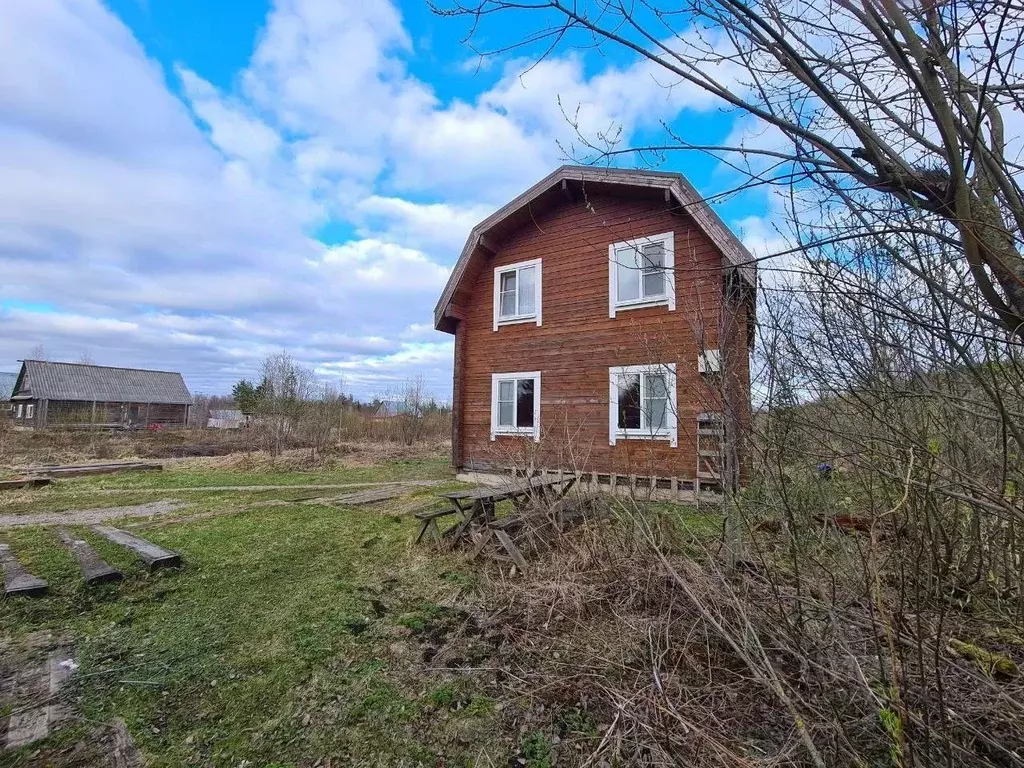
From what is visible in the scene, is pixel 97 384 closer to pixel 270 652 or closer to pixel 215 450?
pixel 215 450

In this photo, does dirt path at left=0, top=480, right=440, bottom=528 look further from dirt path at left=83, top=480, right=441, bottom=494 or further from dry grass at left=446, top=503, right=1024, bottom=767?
dry grass at left=446, top=503, right=1024, bottom=767

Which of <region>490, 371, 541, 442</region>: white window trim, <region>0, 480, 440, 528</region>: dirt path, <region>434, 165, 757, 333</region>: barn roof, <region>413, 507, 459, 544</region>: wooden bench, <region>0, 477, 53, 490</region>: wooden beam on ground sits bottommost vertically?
<region>0, 480, 440, 528</region>: dirt path

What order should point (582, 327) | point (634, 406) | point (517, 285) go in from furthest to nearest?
point (517, 285) → point (582, 327) → point (634, 406)

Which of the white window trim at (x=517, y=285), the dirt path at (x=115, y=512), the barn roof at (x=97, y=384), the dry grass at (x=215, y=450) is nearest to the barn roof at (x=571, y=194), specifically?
the white window trim at (x=517, y=285)

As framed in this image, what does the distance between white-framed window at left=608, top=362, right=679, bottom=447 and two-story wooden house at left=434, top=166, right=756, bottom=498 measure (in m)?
0.03

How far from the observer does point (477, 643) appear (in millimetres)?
3633

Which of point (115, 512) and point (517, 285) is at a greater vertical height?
point (517, 285)

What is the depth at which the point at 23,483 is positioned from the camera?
36.8 ft

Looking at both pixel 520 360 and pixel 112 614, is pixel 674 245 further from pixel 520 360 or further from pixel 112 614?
pixel 112 614

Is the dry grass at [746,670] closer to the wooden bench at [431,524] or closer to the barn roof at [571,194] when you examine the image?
the wooden bench at [431,524]

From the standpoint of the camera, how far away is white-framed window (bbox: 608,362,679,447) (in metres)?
9.48

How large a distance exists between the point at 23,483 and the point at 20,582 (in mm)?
9669

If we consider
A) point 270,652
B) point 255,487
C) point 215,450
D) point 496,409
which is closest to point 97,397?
point 215,450

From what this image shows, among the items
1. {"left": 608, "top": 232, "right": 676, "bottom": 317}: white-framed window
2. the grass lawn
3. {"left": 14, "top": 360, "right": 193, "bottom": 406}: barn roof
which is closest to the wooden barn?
{"left": 14, "top": 360, "right": 193, "bottom": 406}: barn roof
